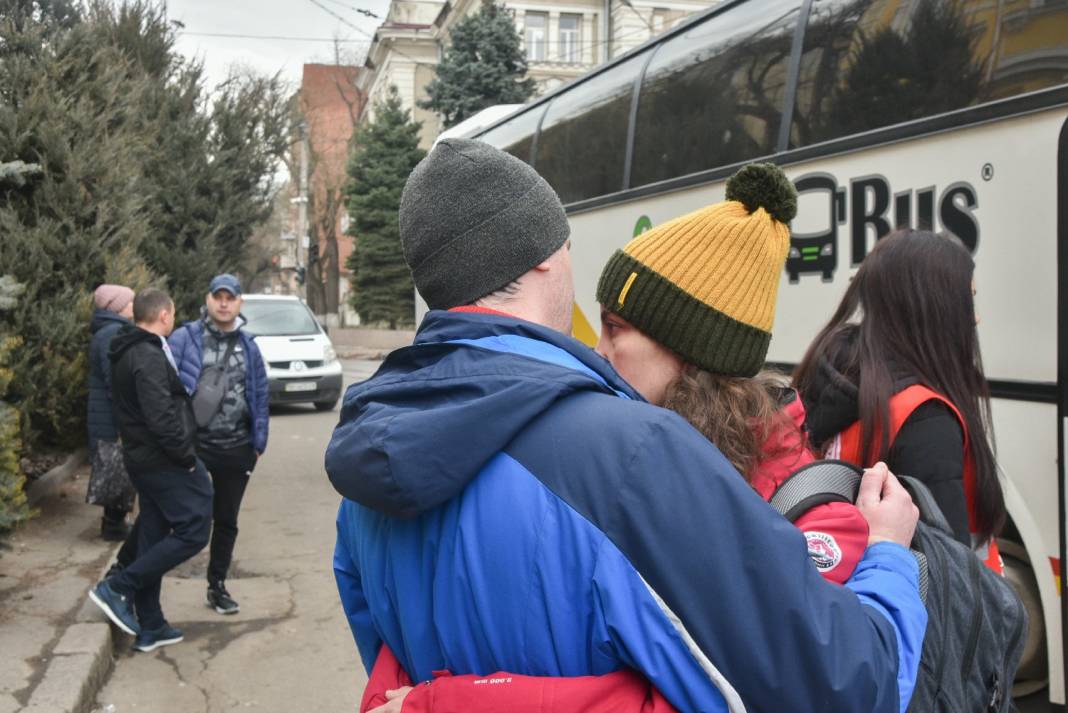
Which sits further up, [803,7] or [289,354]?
[803,7]

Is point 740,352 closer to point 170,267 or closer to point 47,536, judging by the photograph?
point 47,536

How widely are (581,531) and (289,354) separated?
1447 cm

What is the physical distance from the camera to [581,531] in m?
1.19

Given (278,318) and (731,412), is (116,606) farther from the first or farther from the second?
(278,318)

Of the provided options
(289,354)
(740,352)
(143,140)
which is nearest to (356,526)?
(740,352)

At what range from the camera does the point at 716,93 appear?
6.21 m

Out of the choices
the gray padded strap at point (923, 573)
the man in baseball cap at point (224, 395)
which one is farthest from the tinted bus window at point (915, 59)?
the man in baseball cap at point (224, 395)

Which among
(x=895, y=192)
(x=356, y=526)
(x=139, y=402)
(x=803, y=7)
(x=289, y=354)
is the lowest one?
(x=289, y=354)

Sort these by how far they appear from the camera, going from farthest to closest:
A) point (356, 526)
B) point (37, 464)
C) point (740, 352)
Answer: point (37, 464)
point (740, 352)
point (356, 526)

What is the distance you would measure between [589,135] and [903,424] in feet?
19.5

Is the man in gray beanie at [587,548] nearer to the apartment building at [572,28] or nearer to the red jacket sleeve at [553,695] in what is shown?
the red jacket sleeve at [553,695]

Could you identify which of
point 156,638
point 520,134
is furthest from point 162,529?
point 520,134

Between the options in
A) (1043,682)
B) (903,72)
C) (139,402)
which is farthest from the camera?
(139,402)

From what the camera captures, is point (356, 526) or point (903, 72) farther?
point (903, 72)
